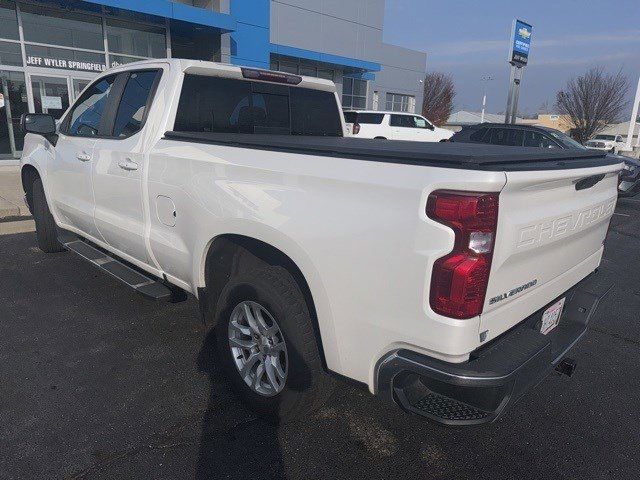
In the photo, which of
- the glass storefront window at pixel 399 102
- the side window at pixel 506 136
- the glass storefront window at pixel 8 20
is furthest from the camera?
the glass storefront window at pixel 399 102

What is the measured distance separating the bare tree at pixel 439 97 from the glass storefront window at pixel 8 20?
48636 millimetres

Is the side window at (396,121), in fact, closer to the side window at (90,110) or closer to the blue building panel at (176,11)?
the blue building panel at (176,11)

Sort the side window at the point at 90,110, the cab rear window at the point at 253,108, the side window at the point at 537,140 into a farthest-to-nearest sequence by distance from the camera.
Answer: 1. the side window at the point at 537,140
2. the side window at the point at 90,110
3. the cab rear window at the point at 253,108

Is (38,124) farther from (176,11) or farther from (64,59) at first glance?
(64,59)

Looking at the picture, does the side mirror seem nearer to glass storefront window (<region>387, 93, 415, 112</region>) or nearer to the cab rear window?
the cab rear window

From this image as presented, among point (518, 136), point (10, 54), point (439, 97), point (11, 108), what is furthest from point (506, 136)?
point (439, 97)

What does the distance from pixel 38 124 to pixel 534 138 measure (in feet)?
34.9

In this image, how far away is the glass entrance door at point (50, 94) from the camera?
42.3ft

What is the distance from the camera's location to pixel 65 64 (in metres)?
13.2

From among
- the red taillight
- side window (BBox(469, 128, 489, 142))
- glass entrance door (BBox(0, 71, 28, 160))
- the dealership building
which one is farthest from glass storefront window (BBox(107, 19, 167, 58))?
the red taillight

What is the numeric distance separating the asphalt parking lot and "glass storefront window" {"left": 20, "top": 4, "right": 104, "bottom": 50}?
11.8 m

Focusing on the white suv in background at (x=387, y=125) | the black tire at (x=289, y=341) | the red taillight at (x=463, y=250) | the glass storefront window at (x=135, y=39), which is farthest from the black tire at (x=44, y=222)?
the white suv in background at (x=387, y=125)

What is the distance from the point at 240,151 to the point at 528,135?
1079 centimetres

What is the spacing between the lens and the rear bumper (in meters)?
1.82
